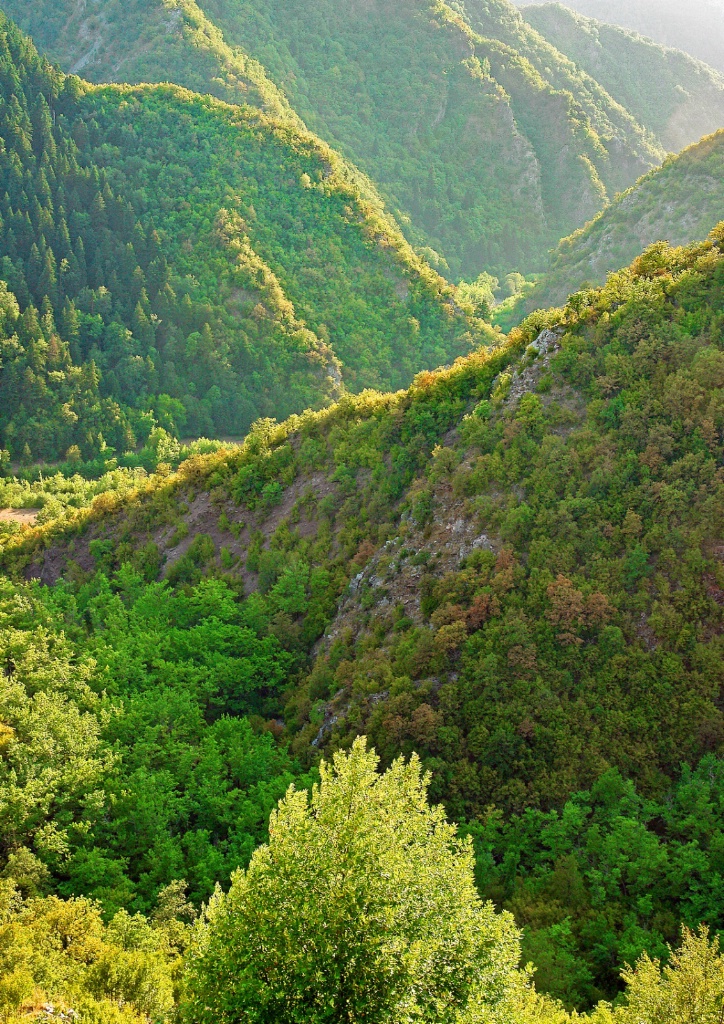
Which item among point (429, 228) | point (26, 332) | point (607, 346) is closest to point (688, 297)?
point (607, 346)

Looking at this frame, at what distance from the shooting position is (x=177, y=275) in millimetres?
97938

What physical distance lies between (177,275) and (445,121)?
287ft

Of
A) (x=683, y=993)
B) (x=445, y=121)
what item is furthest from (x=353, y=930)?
(x=445, y=121)

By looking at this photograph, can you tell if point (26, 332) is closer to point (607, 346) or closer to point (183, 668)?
point (183, 668)

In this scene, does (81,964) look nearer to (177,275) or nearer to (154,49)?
(177,275)

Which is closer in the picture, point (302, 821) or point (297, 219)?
point (302, 821)

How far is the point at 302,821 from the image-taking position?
55.9ft

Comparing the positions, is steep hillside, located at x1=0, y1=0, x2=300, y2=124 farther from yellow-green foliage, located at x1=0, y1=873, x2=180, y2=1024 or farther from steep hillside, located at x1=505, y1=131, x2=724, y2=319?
yellow-green foliage, located at x1=0, y1=873, x2=180, y2=1024

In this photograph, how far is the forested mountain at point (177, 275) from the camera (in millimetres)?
88000

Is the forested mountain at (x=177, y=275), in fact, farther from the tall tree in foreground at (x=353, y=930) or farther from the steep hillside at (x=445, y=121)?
the tall tree in foreground at (x=353, y=930)

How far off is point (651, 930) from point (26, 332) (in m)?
83.7

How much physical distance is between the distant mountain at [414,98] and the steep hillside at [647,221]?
33035 millimetres

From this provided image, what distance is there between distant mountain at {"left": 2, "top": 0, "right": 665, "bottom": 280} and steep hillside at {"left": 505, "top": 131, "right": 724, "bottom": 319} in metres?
33.0

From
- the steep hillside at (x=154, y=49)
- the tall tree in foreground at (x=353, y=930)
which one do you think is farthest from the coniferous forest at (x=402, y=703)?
the steep hillside at (x=154, y=49)
